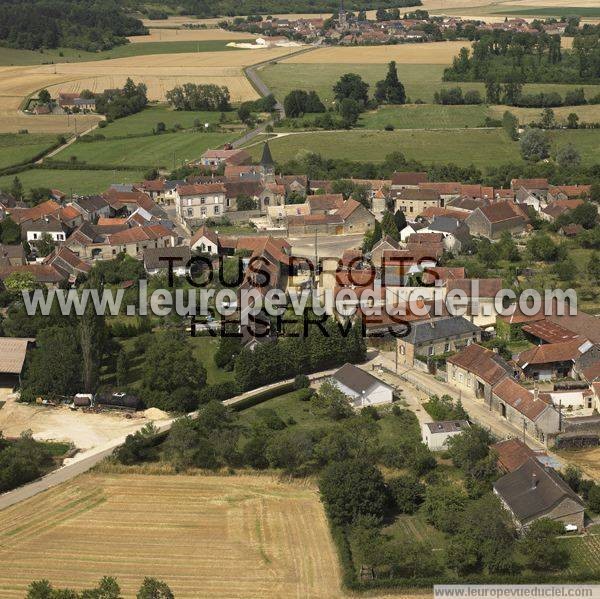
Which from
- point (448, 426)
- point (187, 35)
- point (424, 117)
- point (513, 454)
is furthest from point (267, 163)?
point (187, 35)

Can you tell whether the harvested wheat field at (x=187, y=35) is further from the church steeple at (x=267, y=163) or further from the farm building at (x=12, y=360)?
the farm building at (x=12, y=360)

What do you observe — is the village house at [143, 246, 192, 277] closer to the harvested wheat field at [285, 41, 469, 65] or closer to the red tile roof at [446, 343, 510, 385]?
the red tile roof at [446, 343, 510, 385]

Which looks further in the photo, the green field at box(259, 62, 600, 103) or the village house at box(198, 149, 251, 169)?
the green field at box(259, 62, 600, 103)

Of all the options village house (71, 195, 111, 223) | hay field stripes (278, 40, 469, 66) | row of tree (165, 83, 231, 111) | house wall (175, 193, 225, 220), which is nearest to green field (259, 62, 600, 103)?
hay field stripes (278, 40, 469, 66)

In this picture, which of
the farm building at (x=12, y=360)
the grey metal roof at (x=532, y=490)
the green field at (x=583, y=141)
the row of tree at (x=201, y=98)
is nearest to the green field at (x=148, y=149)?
the row of tree at (x=201, y=98)

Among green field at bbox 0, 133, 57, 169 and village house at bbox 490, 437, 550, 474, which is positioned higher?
green field at bbox 0, 133, 57, 169

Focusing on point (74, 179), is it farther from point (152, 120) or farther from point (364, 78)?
point (364, 78)

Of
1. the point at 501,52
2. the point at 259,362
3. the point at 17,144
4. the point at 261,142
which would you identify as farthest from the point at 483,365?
the point at 501,52
